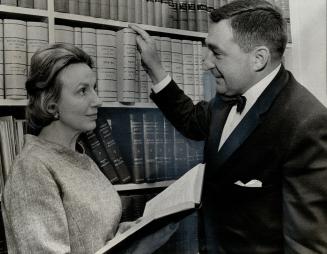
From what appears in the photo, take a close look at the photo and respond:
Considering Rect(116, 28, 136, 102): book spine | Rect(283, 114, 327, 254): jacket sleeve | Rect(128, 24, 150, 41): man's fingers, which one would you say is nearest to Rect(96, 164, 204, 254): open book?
Rect(283, 114, 327, 254): jacket sleeve

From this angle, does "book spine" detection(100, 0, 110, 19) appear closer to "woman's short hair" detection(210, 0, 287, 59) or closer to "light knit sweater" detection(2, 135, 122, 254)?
"woman's short hair" detection(210, 0, 287, 59)

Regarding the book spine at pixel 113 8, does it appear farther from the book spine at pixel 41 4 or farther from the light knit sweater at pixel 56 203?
the light knit sweater at pixel 56 203

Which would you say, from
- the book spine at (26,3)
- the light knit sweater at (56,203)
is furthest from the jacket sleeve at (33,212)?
the book spine at (26,3)

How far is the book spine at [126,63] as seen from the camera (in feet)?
5.03

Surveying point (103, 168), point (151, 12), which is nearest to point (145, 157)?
point (103, 168)

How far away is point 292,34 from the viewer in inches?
77.7

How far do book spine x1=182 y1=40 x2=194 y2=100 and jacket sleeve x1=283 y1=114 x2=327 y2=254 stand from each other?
1.90 feet

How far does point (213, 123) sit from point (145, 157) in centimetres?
29

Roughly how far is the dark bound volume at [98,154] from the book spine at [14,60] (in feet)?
0.88

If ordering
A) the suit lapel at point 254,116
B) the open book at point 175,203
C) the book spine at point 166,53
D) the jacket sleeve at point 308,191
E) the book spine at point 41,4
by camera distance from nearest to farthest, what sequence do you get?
1. the open book at point 175,203
2. the jacket sleeve at point 308,191
3. the suit lapel at point 254,116
4. the book spine at point 41,4
5. the book spine at point 166,53

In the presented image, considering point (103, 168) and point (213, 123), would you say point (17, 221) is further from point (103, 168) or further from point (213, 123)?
point (213, 123)

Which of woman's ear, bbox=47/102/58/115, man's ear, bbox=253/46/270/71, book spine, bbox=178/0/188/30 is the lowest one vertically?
woman's ear, bbox=47/102/58/115

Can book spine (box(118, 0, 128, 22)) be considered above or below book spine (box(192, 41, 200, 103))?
above

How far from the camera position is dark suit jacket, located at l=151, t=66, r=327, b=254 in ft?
3.84
